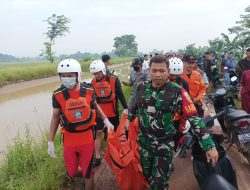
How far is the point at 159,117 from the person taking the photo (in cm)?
327

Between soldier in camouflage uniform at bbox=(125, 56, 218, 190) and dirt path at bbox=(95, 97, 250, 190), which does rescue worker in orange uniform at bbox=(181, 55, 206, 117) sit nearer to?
dirt path at bbox=(95, 97, 250, 190)

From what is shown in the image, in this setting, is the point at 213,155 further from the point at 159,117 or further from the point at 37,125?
the point at 37,125

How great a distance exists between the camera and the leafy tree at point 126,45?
102000mm

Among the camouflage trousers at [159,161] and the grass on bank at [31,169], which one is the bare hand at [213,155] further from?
the grass on bank at [31,169]

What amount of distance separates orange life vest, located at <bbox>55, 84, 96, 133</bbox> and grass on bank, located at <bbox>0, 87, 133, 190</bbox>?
3.17 ft

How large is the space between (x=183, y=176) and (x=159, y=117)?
1787 mm

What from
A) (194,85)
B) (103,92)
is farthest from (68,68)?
(194,85)

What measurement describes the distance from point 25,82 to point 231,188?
89.6 ft

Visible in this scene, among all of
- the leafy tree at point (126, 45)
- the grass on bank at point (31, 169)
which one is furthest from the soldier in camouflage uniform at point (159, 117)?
the leafy tree at point (126, 45)

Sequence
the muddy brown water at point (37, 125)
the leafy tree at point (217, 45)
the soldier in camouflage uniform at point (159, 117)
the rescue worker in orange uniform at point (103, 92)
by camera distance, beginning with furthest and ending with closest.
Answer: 1. the leafy tree at point (217, 45)
2. the rescue worker in orange uniform at point (103, 92)
3. the muddy brown water at point (37, 125)
4. the soldier in camouflage uniform at point (159, 117)

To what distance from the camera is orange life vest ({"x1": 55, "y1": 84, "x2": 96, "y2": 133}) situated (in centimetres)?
377

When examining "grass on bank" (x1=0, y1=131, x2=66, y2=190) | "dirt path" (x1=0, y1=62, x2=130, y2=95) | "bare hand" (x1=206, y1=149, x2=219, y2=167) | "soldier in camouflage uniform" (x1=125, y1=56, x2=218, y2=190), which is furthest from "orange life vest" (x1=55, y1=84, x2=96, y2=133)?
"dirt path" (x1=0, y1=62, x2=130, y2=95)

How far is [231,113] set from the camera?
4.45 metres

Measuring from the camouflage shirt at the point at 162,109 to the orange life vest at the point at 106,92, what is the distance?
211 cm
